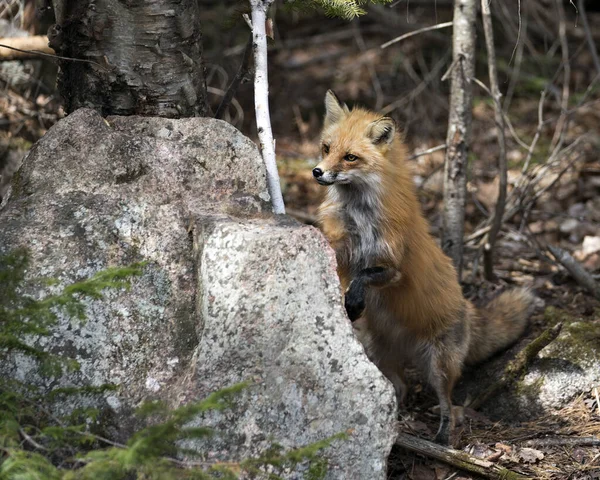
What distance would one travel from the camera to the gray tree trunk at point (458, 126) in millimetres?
5598

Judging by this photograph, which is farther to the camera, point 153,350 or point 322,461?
point 153,350

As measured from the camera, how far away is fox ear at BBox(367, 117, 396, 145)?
4566 mm

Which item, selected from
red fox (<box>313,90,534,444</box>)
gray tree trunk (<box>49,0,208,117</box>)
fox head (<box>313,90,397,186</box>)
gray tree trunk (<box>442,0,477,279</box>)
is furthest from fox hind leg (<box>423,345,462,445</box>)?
gray tree trunk (<box>49,0,208,117</box>)

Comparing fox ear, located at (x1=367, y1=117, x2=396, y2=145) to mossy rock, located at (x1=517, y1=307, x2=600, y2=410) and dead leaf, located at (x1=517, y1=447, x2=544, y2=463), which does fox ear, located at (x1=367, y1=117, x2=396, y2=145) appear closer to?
mossy rock, located at (x1=517, y1=307, x2=600, y2=410)

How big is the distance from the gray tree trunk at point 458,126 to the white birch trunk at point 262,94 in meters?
2.14

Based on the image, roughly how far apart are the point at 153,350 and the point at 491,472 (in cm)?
193

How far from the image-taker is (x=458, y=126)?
5.69 metres

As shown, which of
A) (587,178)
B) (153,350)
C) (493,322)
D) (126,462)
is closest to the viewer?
(126,462)

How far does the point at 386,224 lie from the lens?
448 cm

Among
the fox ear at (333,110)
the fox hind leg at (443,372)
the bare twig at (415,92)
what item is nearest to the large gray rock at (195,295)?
the fox ear at (333,110)

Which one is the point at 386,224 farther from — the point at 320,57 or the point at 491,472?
the point at 320,57

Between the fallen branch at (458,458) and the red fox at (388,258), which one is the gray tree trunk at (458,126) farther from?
the fallen branch at (458,458)

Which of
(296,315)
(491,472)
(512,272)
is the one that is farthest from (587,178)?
(296,315)

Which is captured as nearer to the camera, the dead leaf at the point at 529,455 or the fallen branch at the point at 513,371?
the dead leaf at the point at 529,455
